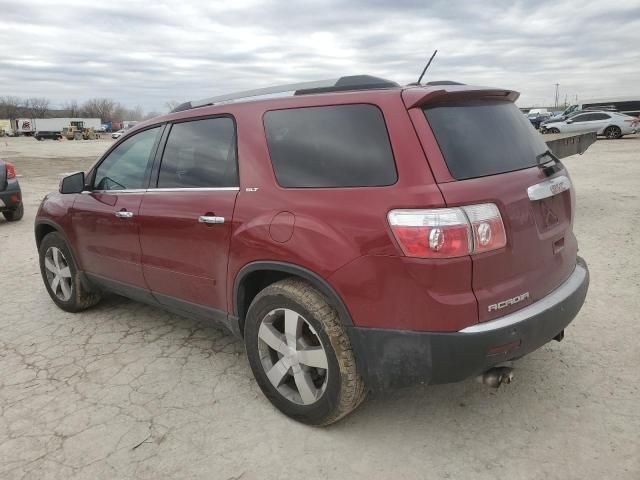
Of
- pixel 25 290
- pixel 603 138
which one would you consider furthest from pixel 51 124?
pixel 25 290

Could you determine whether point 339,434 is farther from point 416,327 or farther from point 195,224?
point 195,224

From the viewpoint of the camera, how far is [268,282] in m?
2.90

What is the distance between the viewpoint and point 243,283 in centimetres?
286

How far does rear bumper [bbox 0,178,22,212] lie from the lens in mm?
8656

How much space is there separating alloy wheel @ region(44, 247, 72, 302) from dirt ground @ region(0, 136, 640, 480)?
398 millimetres

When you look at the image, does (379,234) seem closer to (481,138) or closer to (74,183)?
(481,138)

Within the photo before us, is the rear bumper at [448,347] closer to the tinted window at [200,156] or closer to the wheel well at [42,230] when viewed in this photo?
the tinted window at [200,156]

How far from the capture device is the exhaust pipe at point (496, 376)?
2412mm

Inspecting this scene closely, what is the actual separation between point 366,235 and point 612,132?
30.7 metres

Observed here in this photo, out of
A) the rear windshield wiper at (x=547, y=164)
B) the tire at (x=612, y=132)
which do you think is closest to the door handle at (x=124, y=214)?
the rear windshield wiper at (x=547, y=164)

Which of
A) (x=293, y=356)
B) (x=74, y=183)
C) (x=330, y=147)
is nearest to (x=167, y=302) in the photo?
(x=293, y=356)

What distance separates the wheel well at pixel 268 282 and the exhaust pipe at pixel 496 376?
2.33 ft

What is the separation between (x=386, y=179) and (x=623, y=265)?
4.13 meters

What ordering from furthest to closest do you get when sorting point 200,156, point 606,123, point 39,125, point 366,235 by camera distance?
point 39,125 < point 606,123 < point 200,156 < point 366,235
